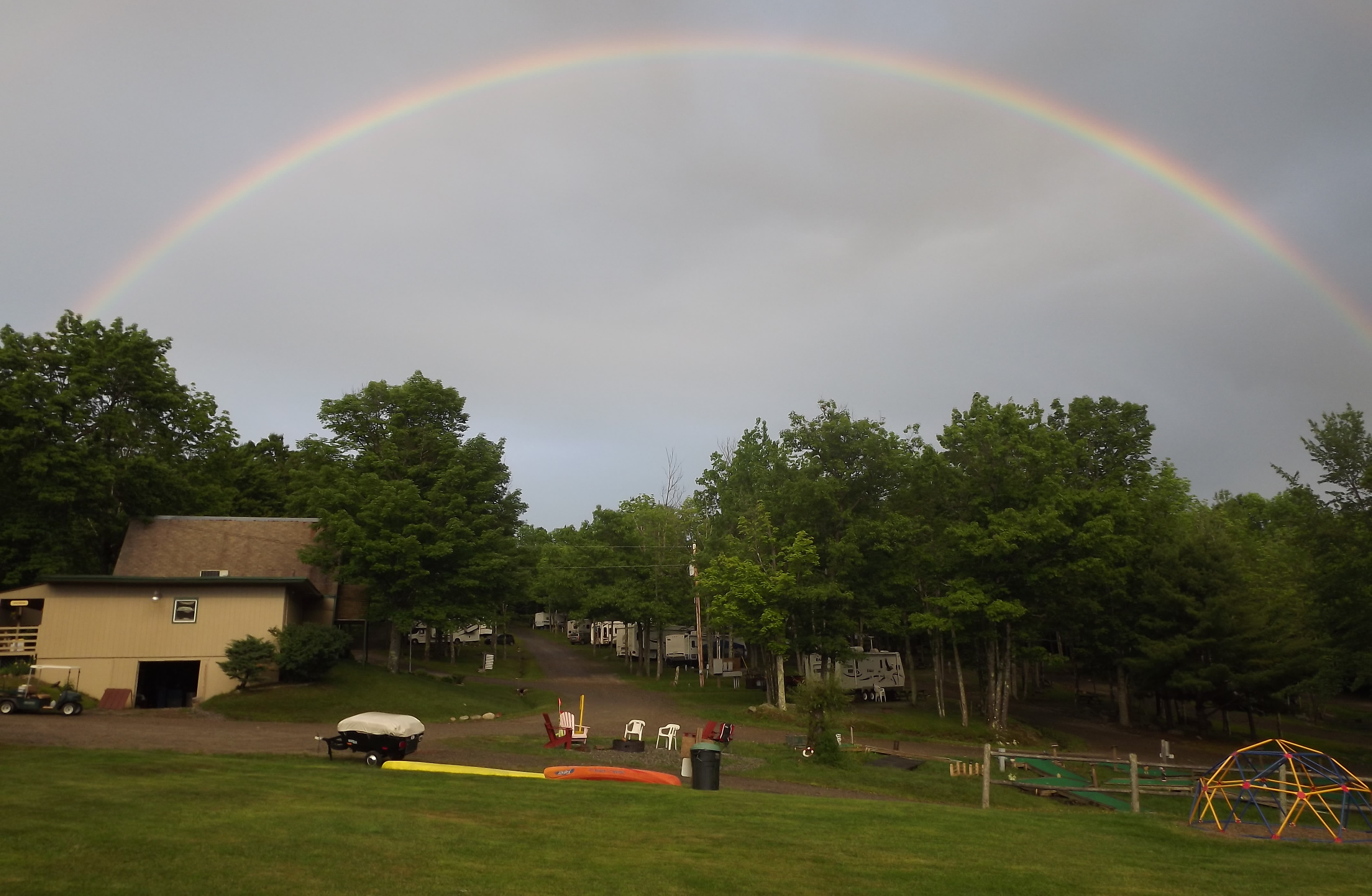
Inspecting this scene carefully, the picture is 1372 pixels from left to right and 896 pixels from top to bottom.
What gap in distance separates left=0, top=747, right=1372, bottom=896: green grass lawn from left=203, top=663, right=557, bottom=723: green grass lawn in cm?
1561

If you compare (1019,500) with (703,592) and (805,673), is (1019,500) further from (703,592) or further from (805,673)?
(703,592)

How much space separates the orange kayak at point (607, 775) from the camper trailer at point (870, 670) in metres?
27.1

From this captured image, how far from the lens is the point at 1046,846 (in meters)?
12.2

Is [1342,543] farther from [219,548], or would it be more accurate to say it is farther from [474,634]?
[474,634]

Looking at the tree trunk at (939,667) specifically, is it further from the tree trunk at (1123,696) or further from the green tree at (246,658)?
the green tree at (246,658)

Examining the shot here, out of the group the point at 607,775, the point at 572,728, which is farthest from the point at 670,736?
the point at 607,775

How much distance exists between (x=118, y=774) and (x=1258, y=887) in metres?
16.4

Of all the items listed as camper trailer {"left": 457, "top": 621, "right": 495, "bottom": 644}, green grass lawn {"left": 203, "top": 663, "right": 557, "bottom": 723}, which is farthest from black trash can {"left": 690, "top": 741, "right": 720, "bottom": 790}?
camper trailer {"left": 457, "top": 621, "right": 495, "bottom": 644}

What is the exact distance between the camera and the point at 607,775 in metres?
18.6

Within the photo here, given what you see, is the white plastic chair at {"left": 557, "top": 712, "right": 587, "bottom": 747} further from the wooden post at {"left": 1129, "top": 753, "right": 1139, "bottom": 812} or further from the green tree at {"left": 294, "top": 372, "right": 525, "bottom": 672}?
the green tree at {"left": 294, "top": 372, "right": 525, "bottom": 672}

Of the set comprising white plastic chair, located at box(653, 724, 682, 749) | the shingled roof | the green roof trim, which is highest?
the shingled roof

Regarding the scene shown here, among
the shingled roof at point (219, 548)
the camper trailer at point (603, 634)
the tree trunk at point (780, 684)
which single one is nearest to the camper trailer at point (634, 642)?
the camper trailer at point (603, 634)

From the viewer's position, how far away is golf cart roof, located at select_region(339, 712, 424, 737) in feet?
63.0

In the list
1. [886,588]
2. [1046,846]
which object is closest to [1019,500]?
[886,588]
